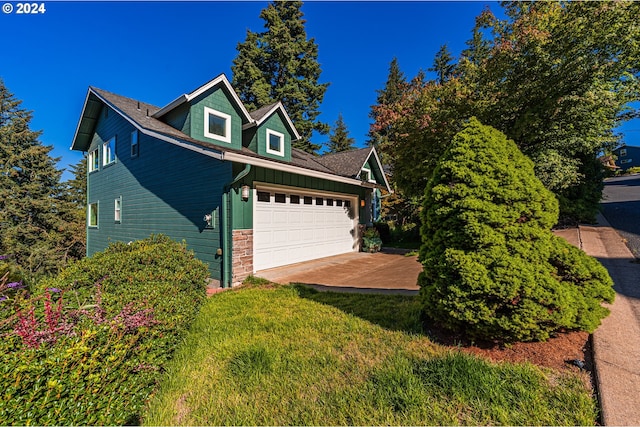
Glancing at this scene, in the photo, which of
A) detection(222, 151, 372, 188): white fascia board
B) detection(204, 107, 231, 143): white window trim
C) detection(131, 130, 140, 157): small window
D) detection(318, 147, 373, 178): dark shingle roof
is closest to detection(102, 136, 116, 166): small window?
detection(131, 130, 140, 157): small window

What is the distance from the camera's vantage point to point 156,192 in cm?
849

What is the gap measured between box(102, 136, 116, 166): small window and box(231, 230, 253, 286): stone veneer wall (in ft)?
28.3

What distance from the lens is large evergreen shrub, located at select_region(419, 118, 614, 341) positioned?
8.43ft

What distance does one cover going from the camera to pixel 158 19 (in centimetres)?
745

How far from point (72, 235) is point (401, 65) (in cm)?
3676

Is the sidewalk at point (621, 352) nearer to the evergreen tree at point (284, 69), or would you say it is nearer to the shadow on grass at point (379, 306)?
the shadow on grass at point (379, 306)

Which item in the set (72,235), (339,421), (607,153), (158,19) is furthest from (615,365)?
(72,235)

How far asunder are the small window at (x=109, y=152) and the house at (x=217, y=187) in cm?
4

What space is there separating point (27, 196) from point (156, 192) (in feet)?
73.0

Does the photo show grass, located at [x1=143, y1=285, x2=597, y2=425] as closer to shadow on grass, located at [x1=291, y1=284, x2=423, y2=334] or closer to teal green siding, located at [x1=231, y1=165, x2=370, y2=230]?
shadow on grass, located at [x1=291, y1=284, x2=423, y2=334]

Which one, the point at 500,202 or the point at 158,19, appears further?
the point at 158,19

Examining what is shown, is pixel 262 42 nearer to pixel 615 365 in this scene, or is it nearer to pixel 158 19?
pixel 158 19

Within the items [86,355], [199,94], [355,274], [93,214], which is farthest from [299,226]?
[93,214]

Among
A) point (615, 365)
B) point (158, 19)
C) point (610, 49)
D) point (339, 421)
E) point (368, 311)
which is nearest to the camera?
point (339, 421)
